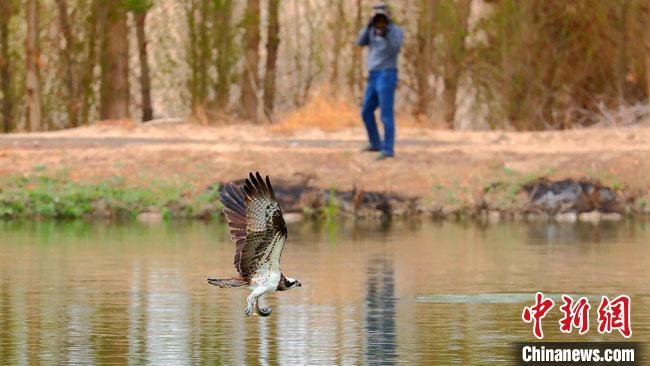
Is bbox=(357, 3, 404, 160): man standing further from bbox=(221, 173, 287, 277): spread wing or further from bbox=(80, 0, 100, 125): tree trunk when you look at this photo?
bbox=(221, 173, 287, 277): spread wing

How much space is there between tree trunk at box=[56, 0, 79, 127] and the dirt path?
24.0 feet

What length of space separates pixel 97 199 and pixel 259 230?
1419 centimetres

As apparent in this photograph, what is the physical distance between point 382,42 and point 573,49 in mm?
9939

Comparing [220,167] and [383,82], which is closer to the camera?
[383,82]

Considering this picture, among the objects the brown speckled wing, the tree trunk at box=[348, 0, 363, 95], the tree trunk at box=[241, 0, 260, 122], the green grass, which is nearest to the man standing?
the green grass

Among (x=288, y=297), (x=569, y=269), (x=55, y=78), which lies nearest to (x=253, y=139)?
(x=55, y=78)

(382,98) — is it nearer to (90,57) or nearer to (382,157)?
(382,157)

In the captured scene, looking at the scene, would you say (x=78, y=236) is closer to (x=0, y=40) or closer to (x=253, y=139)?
(x=253, y=139)

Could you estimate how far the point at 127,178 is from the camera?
1034 inches

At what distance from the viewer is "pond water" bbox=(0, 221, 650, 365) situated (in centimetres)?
1271

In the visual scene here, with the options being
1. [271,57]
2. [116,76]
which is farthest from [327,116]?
[271,57]

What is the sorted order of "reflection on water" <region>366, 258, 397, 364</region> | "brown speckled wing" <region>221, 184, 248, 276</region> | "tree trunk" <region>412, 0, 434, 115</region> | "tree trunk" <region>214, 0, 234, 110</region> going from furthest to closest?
"tree trunk" <region>214, 0, 234, 110</region> < "tree trunk" <region>412, 0, 434, 115</region> < "reflection on water" <region>366, 258, 397, 364</region> < "brown speckled wing" <region>221, 184, 248, 276</region>

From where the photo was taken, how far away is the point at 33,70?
3434cm

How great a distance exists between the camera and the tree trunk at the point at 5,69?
117ft
